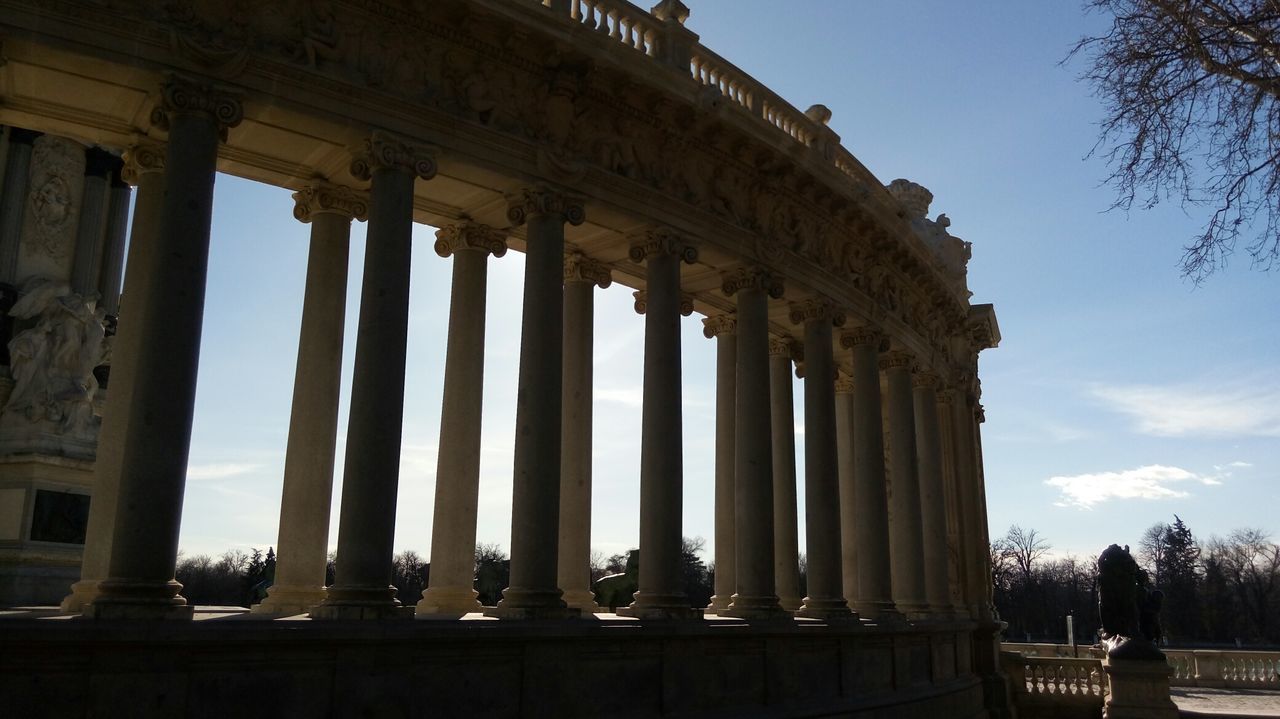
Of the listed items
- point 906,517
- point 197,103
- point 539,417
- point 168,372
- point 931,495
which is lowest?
point 906,517

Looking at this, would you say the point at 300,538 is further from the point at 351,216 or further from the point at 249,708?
the point at 351,216

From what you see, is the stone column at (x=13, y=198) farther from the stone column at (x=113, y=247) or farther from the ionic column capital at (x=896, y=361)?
the ionic column capital at (x=896, y=361)

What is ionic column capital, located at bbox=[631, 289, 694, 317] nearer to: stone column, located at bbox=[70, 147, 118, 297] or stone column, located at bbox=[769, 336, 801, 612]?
stone column, located at bbox=[769, 336, 801, 612]

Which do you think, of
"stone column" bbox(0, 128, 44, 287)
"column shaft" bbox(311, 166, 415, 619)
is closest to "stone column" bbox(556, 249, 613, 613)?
"column shaft" bbox(311, 166, 415, 619)

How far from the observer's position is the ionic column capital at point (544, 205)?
1314 inches

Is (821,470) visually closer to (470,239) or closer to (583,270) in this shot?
(583,270)

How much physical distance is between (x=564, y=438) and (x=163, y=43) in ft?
62.8

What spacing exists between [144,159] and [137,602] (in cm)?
1326

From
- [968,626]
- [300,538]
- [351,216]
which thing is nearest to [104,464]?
[300,538]

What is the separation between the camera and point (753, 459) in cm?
3984

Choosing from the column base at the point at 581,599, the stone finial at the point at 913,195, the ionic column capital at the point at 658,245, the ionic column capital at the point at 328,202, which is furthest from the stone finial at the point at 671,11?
the stone finial at the point at 913,195

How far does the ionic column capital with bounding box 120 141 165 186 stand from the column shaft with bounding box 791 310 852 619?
26950mm

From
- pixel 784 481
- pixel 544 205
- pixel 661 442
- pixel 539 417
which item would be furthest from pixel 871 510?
pixel 544 205

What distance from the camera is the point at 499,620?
96.9 feet
